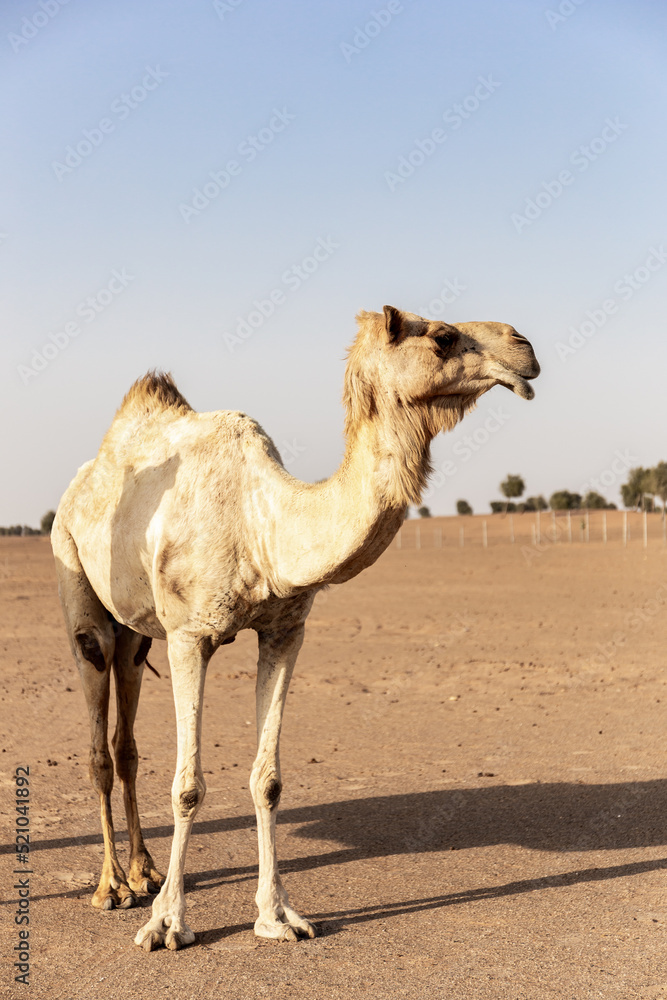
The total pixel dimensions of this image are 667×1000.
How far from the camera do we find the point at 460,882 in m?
5.91

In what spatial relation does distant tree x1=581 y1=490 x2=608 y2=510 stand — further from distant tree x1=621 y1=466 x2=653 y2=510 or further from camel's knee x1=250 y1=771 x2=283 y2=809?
camel's knee x1=250 y1=771 x2=283 y2=809

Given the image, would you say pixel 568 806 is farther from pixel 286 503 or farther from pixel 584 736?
pixel 286 503

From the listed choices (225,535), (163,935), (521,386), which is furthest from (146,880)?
(521,386)

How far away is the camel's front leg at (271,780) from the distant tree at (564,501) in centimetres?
8148

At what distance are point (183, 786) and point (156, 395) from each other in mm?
2574

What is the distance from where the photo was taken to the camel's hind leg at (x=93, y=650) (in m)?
6.06

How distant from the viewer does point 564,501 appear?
281 feet

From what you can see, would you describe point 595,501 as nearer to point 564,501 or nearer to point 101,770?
point 564,501

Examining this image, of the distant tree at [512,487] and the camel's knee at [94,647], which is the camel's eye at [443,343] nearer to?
the camel's knee at [94,647]

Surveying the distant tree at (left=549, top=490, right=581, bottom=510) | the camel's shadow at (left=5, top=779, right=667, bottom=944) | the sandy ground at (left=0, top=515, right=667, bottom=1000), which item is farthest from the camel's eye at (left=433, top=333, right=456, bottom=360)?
the distant tree at (left=549, top=490, right=581, bottom=510)

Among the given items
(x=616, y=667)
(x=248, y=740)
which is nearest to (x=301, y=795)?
(x=248, y=740)

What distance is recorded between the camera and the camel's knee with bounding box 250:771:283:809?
5.27 metres

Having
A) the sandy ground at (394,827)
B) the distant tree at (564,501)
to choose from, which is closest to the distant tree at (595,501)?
the distant tree at (564,501)

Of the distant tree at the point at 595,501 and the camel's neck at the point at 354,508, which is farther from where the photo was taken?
the distant tree at the point at 595,501
